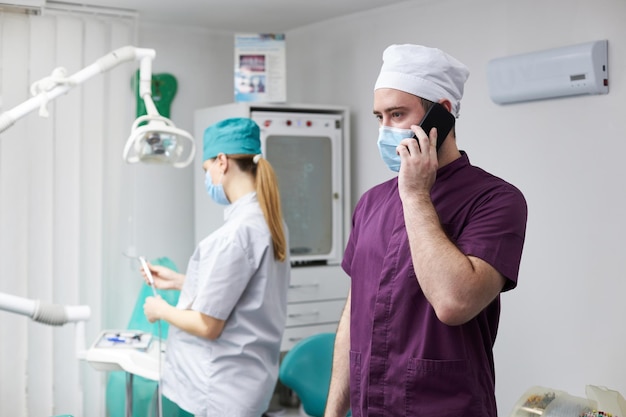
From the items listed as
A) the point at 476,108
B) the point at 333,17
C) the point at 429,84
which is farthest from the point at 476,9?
the point at 429,84

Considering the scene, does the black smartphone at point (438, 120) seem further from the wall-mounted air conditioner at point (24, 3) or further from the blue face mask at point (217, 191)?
the wall-mounted air conditioner at point (24, 3)

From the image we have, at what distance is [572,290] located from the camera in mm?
2844

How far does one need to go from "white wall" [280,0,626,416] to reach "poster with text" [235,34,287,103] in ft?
2.32

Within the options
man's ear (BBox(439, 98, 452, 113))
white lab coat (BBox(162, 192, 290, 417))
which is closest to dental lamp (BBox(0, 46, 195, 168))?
white lab coat (BBox(162, 192, 290, 417))

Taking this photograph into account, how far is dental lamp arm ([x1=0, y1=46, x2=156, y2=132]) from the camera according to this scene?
7.06ft

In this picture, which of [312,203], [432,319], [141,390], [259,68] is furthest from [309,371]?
[432,319]

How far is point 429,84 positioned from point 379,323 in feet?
1.65

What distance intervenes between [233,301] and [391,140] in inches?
36.6

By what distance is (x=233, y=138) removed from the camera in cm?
248

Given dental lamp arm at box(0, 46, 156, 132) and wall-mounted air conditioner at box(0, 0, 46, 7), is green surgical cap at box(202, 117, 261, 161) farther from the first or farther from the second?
wall-mounted air conditioner at box(0, 0, 46, 7)

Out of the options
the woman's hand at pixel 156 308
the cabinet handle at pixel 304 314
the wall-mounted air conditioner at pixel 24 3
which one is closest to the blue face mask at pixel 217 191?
the woman's hand at pixel 156 308

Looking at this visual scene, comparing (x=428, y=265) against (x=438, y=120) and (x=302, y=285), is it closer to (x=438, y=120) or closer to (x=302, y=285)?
(x=438, y=120)

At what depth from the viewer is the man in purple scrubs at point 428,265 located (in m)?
1.43

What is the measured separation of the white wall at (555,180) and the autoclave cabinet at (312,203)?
691mm
